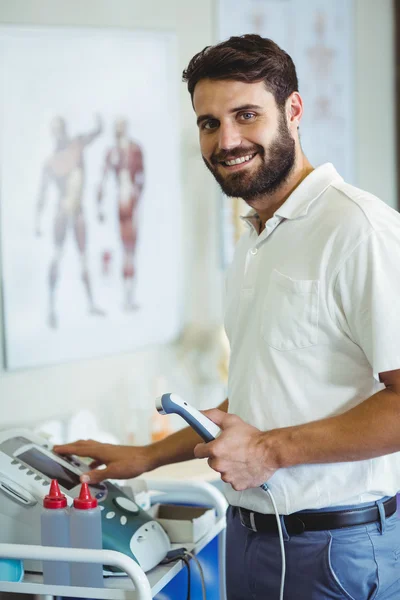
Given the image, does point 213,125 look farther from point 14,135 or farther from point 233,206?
point 233,206

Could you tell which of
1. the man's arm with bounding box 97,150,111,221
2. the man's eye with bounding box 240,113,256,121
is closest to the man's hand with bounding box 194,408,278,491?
the man's eye with bounding box 240,113,256,121

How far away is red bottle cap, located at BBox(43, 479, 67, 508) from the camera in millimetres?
1538

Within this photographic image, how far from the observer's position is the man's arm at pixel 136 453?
5.89 feet

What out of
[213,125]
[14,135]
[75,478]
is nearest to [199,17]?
[14,135]

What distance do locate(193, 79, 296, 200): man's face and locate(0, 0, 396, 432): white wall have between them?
3.87 ft

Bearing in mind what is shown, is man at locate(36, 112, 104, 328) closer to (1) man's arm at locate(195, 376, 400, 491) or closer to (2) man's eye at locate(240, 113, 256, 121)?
(2) man's eye at locate(240, 113, 256, 121)

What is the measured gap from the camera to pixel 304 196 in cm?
159

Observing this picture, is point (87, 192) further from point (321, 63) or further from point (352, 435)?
point (352, 435)

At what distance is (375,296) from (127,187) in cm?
167

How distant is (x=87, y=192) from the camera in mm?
2771

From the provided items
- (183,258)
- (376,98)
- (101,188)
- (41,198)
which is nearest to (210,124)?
(41,198)

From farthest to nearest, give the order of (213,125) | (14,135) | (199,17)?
1. (199,17)
2. (14,135)
3. (213,125)

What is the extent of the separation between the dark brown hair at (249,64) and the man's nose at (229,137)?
0.09m

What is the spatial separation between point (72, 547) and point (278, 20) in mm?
2576
